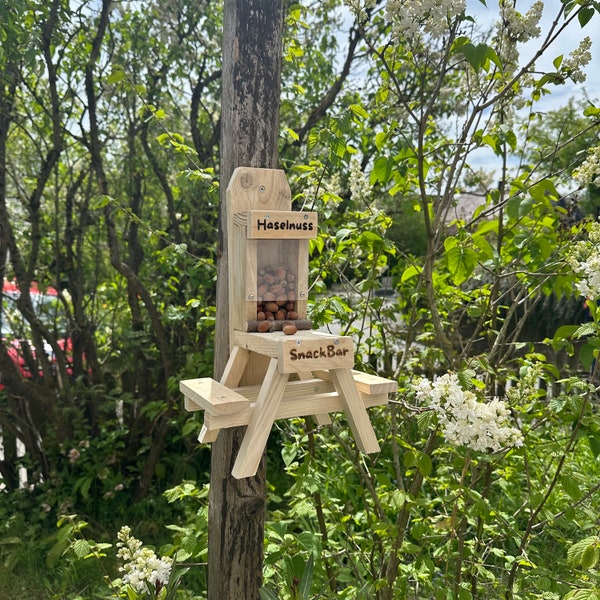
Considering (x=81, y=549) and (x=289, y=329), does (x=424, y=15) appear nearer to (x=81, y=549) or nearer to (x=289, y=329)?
(x=289, y=329)

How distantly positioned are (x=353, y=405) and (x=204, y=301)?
6.40 ft

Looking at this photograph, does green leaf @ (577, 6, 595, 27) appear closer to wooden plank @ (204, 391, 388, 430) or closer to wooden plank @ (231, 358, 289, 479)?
wooden plank @ (204, 391, 388, 430)

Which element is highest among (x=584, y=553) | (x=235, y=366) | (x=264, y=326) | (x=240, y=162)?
(x=240, y=162)

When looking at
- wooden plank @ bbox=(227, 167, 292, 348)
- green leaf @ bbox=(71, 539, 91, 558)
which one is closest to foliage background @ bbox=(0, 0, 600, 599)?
green leaf @ bbox=(71, 539, 91, 558)

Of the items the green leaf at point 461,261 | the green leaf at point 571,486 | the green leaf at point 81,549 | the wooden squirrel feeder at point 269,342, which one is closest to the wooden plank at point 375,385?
the wooden squirrel feeder at point 269,342

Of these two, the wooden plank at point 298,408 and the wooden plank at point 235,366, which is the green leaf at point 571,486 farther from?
the wooden plank at point 235,366

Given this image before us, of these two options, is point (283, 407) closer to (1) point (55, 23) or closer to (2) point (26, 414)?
(1) point (55, 23)

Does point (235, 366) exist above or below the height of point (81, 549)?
above

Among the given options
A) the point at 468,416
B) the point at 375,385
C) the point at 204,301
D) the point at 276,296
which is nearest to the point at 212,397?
the point at 276,296

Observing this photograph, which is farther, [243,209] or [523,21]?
[523,21]

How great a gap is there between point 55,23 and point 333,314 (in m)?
2.18

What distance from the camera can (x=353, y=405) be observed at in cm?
142

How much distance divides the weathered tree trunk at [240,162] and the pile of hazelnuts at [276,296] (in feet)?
0.77

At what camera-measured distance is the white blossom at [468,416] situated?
1438mm
